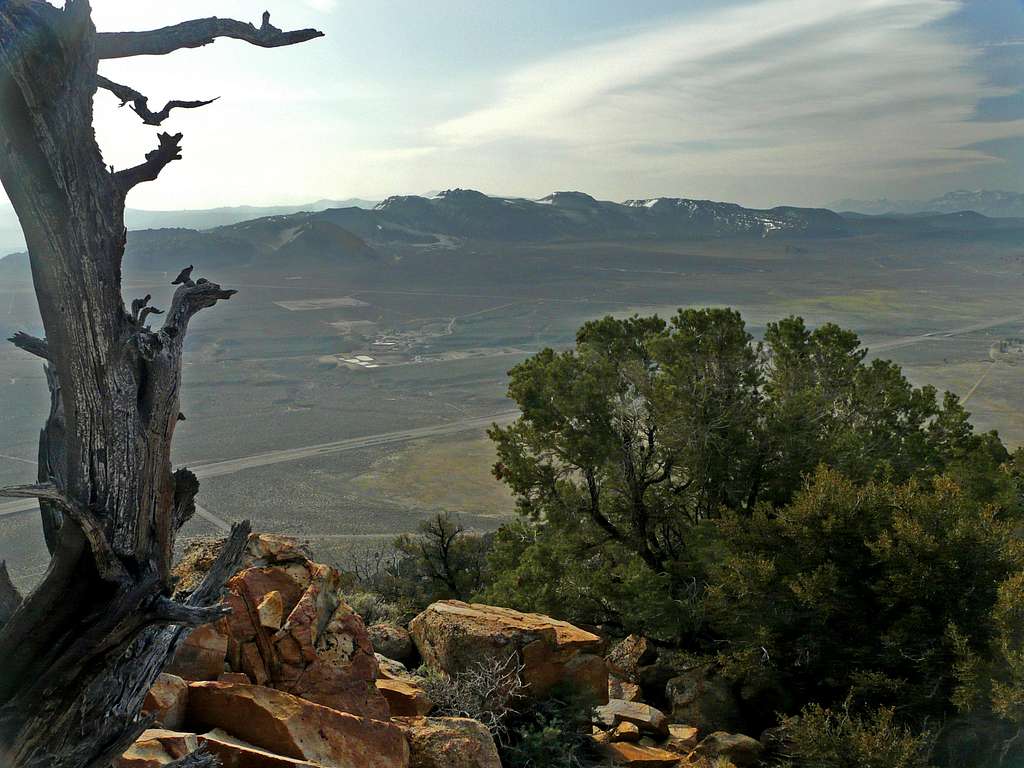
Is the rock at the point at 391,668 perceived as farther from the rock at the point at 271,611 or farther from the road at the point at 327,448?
the road at the point at 327,448

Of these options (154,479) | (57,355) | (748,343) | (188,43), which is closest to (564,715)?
(154,479)

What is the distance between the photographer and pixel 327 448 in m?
62.3

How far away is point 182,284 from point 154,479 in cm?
123

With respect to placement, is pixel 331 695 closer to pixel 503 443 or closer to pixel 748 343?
pixel 503 443

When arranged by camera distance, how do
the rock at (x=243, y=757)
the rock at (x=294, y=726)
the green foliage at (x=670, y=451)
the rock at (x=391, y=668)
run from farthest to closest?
the green foliage at (x=670, y=451)
the rock at (x=391, y=668)
the rock at (x=294, y=726)
the rock at (x=243, y=757)

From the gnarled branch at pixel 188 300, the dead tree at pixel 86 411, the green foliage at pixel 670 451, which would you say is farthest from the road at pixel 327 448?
the dead tree at pixel 86 411

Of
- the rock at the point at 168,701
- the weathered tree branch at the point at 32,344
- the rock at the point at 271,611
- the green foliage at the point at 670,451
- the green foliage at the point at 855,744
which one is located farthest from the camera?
the green foliage at the point at 670,451

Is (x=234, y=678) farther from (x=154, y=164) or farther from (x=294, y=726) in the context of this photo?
(x=154, y=164)

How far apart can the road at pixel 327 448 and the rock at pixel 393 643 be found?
4052cm

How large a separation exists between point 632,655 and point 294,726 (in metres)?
9.29

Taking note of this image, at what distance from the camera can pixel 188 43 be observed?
4281 mm

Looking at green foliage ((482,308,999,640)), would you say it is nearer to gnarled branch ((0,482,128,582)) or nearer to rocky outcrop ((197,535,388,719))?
rocky outcrop ((197,535,388,719))

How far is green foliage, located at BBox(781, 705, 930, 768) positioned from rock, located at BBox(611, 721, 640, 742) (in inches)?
65.5

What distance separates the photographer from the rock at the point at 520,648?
8867 mm
